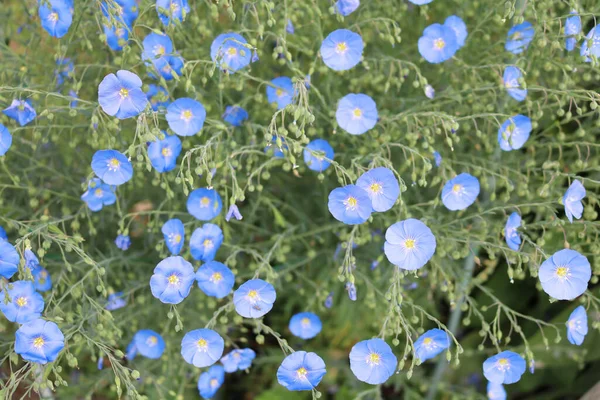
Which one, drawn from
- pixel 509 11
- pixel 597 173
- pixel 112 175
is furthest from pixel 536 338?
pixel 112 175

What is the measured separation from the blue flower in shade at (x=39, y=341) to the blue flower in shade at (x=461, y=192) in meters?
1.08

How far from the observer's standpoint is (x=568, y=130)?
261 centimetres

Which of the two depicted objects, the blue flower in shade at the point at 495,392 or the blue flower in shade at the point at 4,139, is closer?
the blue flower in shade at the point at 4,139

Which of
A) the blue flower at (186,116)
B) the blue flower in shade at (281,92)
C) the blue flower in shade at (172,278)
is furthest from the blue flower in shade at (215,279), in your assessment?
the blue flower in shade at (281,92)

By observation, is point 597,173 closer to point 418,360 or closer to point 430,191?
point 430,191

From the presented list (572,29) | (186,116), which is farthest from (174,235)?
(572,29)

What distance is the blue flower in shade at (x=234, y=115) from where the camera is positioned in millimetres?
1842

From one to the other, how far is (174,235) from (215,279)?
0.18 metres

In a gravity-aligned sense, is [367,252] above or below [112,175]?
below

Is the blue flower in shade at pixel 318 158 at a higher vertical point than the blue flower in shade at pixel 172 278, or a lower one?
higher

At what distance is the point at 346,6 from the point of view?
5.65 feet

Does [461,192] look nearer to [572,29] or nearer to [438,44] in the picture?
[438,44]

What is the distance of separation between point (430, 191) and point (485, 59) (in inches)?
21.3

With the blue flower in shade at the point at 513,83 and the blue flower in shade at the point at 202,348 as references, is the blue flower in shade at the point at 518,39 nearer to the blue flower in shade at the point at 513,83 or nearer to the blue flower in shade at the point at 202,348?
the blue flower in shade at the point at 513,83
